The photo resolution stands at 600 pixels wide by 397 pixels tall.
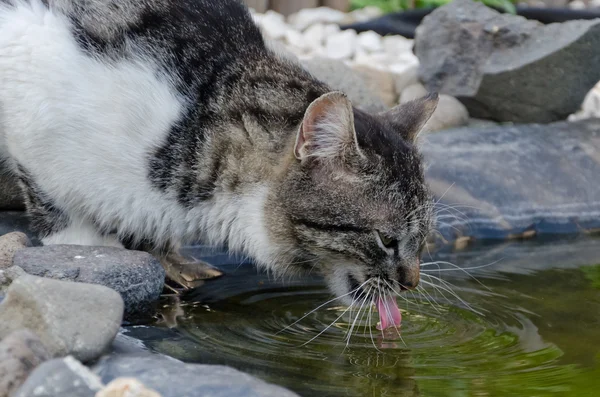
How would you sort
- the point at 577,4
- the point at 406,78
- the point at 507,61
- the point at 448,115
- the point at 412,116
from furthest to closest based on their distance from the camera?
the point at 577,4 < the point at 406,78 < the point at 448,115 < the point at 507,61 < the point at 412,116

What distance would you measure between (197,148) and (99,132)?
0.42 m

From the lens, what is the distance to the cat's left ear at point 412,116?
4.19m

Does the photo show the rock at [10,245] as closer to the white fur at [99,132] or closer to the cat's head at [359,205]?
the white fur at [99,132]

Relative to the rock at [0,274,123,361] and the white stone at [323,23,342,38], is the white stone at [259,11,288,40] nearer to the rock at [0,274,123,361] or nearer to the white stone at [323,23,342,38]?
the white stone at [323,23,342,38]

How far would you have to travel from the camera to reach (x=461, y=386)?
3.68 m

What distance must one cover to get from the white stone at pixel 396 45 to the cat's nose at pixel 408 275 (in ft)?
17.8

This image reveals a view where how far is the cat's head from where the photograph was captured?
152 inches

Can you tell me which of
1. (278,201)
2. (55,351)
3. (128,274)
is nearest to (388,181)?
(278,201)

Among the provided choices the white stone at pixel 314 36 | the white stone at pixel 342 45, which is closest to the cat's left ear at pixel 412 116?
the white stone at pixel 342 45

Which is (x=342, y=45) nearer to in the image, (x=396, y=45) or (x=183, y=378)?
(x=396, y=45)

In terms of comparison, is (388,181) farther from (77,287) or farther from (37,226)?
(37,226)

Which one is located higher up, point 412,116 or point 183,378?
point 412,116

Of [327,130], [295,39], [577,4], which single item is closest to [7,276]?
[327,130]

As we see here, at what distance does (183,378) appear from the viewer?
10.2 feet
